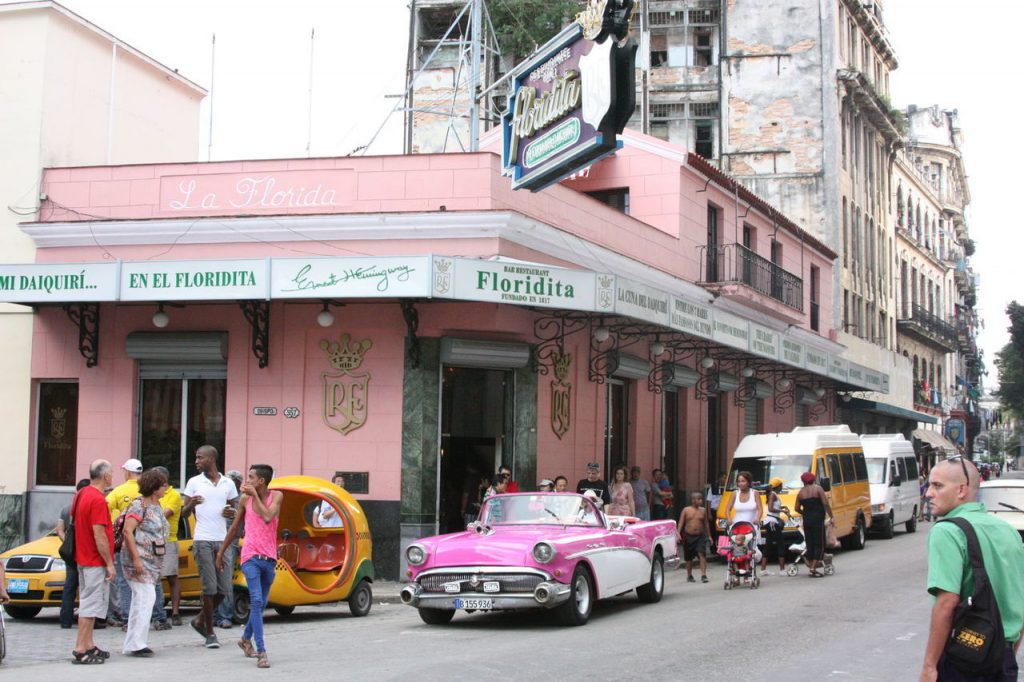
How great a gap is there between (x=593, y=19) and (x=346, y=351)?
6561 mm

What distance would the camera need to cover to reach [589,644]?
11.4 meters

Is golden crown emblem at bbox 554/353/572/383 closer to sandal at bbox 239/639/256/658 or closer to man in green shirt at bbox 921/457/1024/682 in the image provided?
sandal at bbox 239/639/256/658

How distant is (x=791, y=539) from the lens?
835 inches

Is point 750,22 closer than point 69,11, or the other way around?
point 69,11

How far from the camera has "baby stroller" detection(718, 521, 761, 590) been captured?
55.5 feet

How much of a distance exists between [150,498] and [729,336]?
14100 millimetres

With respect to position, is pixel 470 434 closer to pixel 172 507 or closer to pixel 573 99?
pixel 573 99

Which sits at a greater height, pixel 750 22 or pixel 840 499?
pixel 750 22

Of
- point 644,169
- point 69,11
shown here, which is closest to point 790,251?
point 644,169

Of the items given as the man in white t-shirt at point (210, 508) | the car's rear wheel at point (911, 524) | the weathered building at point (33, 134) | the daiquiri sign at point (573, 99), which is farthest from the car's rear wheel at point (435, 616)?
the car's rear wheel at point (911, 524)

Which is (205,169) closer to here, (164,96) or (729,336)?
(164,96)

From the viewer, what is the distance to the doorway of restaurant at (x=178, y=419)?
64.8ft

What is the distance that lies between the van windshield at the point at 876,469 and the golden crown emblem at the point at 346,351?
45.4 ft
